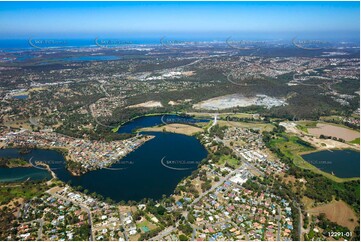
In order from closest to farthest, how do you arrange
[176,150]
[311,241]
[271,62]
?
[311,241] → [176,150] → [271,62]

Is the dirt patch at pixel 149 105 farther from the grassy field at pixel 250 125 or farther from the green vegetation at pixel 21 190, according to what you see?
the green vegetation at pixel 21 190

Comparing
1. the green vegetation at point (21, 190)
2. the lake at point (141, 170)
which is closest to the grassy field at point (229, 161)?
the lake at point (141, 170)

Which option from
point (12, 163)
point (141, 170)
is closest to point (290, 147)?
point (141, 170)

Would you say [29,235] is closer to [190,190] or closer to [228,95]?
[190,190]

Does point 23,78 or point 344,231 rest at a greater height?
point 23,78

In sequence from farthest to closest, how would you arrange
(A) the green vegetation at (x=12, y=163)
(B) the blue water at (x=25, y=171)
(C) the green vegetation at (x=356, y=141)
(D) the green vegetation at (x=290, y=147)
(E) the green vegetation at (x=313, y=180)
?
(C) the green vegetation at (x=356, y=141)
(A) the green vegetation at (x=12, y=163)
(D) the green vegetation at (x=290, y=147)
(B) the blue water at (x=25, y=171)
(E) the green vegetation at (x=313, y=180)

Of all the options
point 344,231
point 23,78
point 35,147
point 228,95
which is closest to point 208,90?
point 228,95

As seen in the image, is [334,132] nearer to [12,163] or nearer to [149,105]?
[149,105]
